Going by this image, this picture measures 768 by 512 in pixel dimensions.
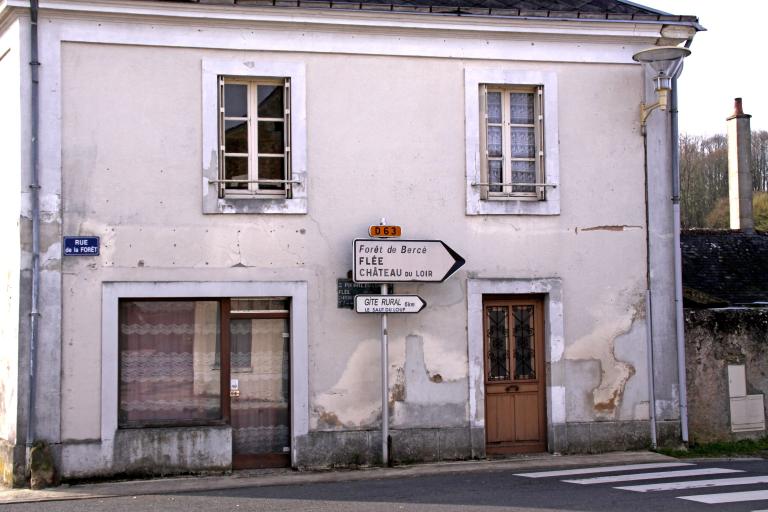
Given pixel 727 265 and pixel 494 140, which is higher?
pixel 494 140

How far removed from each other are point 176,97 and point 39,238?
2.33 meters

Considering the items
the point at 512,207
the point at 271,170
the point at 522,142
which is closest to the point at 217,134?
the point at 271,170

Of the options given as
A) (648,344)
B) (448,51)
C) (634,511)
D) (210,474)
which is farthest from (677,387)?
(210,474)

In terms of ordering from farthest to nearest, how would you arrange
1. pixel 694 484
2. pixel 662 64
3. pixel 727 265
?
pixel 727 265, pixel 662 64, pixel 694 484

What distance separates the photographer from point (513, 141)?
12648 mm

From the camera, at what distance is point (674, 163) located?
12.9 meters

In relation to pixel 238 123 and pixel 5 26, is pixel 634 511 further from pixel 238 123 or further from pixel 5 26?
pixel 5 26

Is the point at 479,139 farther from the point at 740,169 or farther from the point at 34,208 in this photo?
the point at 740,169

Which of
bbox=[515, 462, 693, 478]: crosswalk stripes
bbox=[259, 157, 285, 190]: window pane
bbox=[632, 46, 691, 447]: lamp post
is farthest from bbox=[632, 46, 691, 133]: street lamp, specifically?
bbox=[259, 157, 285, 190]: window pane

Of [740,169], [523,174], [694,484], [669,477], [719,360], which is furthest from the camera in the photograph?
[740,169]

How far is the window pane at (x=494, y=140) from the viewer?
41.3 feet

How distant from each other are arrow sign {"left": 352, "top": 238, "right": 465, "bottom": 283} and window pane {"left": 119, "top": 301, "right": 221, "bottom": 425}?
1927mm

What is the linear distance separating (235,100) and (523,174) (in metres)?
3.91

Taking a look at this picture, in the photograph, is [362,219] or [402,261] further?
[362,219]
